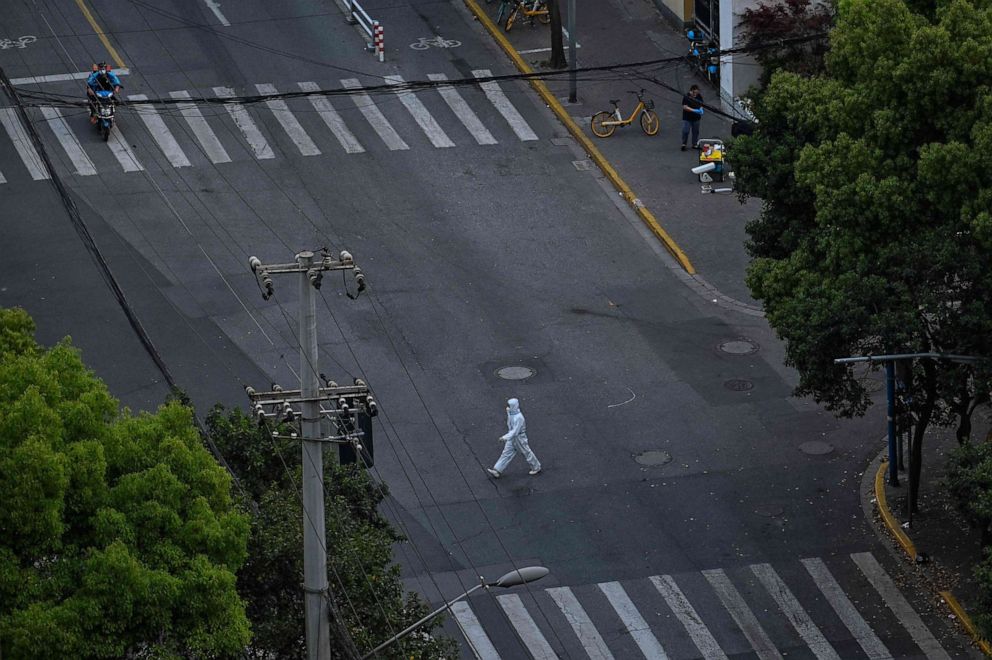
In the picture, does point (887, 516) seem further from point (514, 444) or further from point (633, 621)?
point (514, 444)

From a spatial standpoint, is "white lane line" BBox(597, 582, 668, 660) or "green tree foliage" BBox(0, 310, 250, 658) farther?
"white lane line" BBox(597, 582, 668, 660)

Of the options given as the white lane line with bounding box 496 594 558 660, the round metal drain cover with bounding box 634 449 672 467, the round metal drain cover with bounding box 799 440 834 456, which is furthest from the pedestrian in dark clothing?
the white lane line with bounding box 496 594 558 660

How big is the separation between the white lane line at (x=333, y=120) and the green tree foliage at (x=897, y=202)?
53.9 ft

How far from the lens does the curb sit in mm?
24125

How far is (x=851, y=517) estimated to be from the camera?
2873 cm

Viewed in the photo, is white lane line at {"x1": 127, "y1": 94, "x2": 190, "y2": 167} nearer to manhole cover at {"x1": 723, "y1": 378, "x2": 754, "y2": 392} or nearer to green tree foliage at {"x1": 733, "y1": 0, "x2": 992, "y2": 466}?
manhole cover at {"x1": 723, "y1": 378, "x2": 754, "y2": 392}

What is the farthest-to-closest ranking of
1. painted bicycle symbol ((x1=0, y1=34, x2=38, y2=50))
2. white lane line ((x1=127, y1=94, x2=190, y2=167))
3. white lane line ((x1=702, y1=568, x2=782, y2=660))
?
painted bicycle symbol ((x1=0, y1=34, x2=38, y2=50)) → white lane line ((x1=127, y1=94, x2=190, y2=167)) → white lane line ((x1=702, y1=568, x2=782, y2=660))

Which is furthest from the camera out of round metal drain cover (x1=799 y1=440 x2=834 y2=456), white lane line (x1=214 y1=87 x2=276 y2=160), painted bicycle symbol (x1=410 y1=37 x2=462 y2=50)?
painted bicycle symbol (x1=410 y1=37 x2=462 y2=50)

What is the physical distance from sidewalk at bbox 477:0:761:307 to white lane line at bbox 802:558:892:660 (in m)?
9.20

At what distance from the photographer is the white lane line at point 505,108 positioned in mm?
42438

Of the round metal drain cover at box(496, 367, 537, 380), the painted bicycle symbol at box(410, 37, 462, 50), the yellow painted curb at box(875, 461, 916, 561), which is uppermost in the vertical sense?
the painted bicycle symbol at box(410, 37, 462, 50)

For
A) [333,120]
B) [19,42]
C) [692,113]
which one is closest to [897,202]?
[692,113]

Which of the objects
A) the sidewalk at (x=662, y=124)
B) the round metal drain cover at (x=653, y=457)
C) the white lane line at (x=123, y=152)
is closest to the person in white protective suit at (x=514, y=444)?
the round metal drain cover at (x=653, y=457)

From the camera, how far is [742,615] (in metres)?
26.2
